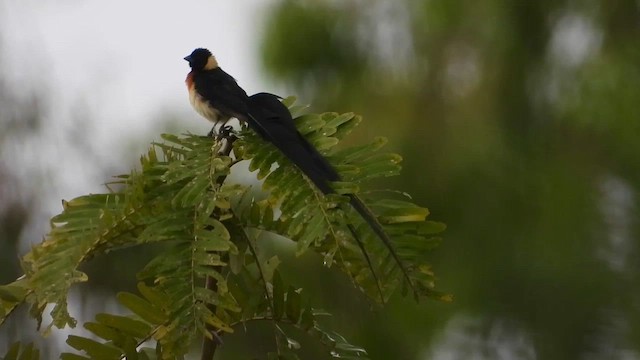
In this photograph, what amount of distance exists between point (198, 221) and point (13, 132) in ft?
8.56

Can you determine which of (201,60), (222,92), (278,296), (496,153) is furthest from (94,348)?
(496,153)

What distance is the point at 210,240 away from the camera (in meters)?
0.68

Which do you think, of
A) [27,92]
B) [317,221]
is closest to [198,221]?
[317,221]

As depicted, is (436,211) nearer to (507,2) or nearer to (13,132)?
(507,2)

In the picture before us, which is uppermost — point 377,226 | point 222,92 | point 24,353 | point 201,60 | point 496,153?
point 496,153

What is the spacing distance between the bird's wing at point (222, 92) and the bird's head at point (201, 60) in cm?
4

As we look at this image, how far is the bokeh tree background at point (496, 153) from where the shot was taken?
253cm

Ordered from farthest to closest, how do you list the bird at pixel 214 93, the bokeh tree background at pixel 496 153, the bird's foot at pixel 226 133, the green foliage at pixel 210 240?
the bokeh tree background at pixel 496 153 → the bird at pixel 214 93 → the bird's foot at pixel 226 133 → the green foliage at pixel 210 240

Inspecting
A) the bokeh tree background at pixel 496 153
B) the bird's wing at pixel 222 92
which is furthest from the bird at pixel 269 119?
the bokeh tree background at pixel 496 153

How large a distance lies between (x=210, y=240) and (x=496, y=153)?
2215mm

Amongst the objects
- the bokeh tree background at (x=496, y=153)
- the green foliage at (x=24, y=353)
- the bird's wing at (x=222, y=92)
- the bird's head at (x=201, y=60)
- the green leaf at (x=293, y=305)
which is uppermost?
the bokeh tree background at (x=496, y=153)

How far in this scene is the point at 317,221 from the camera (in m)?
0.69

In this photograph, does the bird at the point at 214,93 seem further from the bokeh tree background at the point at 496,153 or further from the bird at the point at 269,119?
the bokeh tree background at the point at 496,153

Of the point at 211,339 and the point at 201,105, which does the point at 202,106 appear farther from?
the point at 211,339
